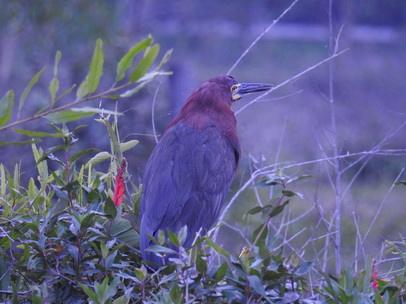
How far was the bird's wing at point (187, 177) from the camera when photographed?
3053mm

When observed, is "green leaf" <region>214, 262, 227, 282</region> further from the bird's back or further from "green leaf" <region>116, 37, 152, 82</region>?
the bird's back

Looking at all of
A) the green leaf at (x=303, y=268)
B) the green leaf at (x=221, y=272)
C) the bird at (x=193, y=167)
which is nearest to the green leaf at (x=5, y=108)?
the green leaf at (x=221, y=272)

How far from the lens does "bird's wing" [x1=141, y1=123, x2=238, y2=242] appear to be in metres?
3.05

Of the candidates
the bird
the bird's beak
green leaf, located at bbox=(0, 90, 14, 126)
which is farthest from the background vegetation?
the bird's beak

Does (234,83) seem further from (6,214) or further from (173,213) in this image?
(6,214)

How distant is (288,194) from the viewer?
2002 mm

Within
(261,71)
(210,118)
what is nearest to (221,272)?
(210,118)

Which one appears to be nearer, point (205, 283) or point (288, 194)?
point (205, 283)

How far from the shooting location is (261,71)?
1084cm

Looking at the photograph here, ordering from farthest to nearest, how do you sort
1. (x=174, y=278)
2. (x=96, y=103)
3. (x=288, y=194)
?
(x=96, y=103) < (x=288, y=194) < (x=174, y=278)

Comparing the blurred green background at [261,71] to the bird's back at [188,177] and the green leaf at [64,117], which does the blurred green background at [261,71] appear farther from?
the green leaf at [64,117]

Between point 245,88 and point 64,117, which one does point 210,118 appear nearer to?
point 245,88

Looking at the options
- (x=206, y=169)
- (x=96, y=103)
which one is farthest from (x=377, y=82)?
(x=206, y=169)

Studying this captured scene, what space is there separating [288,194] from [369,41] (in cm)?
951
